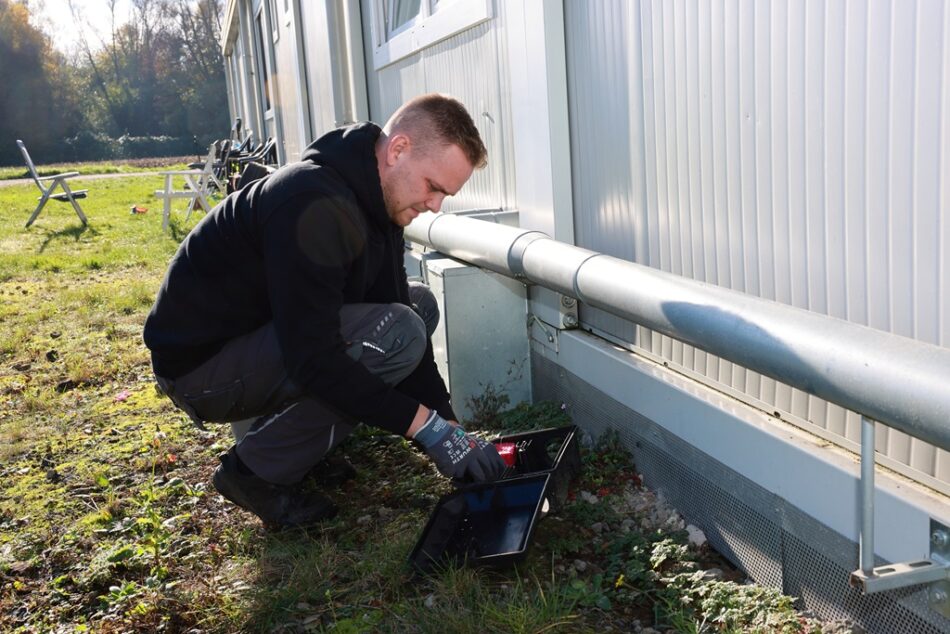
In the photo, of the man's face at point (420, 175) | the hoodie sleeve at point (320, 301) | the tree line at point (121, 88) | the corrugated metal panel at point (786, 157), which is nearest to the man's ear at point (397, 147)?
the man's face at point (420, 175)

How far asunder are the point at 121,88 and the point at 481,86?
53756 mm

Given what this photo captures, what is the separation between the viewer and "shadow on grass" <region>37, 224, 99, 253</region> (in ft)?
37.6

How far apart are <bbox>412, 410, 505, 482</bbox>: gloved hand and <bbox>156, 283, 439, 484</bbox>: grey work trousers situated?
1.36ft

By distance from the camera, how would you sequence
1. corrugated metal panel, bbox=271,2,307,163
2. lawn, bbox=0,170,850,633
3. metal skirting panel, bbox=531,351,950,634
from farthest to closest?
corrugated metal panel, bbox=271,2,307,163 → lawn, bbox=0,170,850,633 → metal skirting panel, bbox=531,351,950,634

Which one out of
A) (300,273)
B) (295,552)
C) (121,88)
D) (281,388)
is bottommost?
(295,552)

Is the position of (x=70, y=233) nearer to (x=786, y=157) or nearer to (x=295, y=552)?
(x=295, y=552)

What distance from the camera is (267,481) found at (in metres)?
2.98

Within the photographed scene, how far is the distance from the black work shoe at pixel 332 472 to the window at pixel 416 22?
83.2 inches

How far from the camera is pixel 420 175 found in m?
2.63

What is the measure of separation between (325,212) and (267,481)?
981mm

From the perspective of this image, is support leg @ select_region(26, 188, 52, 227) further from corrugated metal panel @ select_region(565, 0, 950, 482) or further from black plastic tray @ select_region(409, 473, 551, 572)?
black plastic tray @ select_region(409, 473, 551, 572)

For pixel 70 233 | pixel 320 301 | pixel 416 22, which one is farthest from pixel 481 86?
pixel 70 233

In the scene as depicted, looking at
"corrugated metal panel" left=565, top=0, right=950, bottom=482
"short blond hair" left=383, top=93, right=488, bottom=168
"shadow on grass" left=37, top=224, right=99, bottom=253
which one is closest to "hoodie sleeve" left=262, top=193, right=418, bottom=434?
"short blond hair" left=383, top=93, right=488, bottom=168

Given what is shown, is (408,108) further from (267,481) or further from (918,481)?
(918,481)
